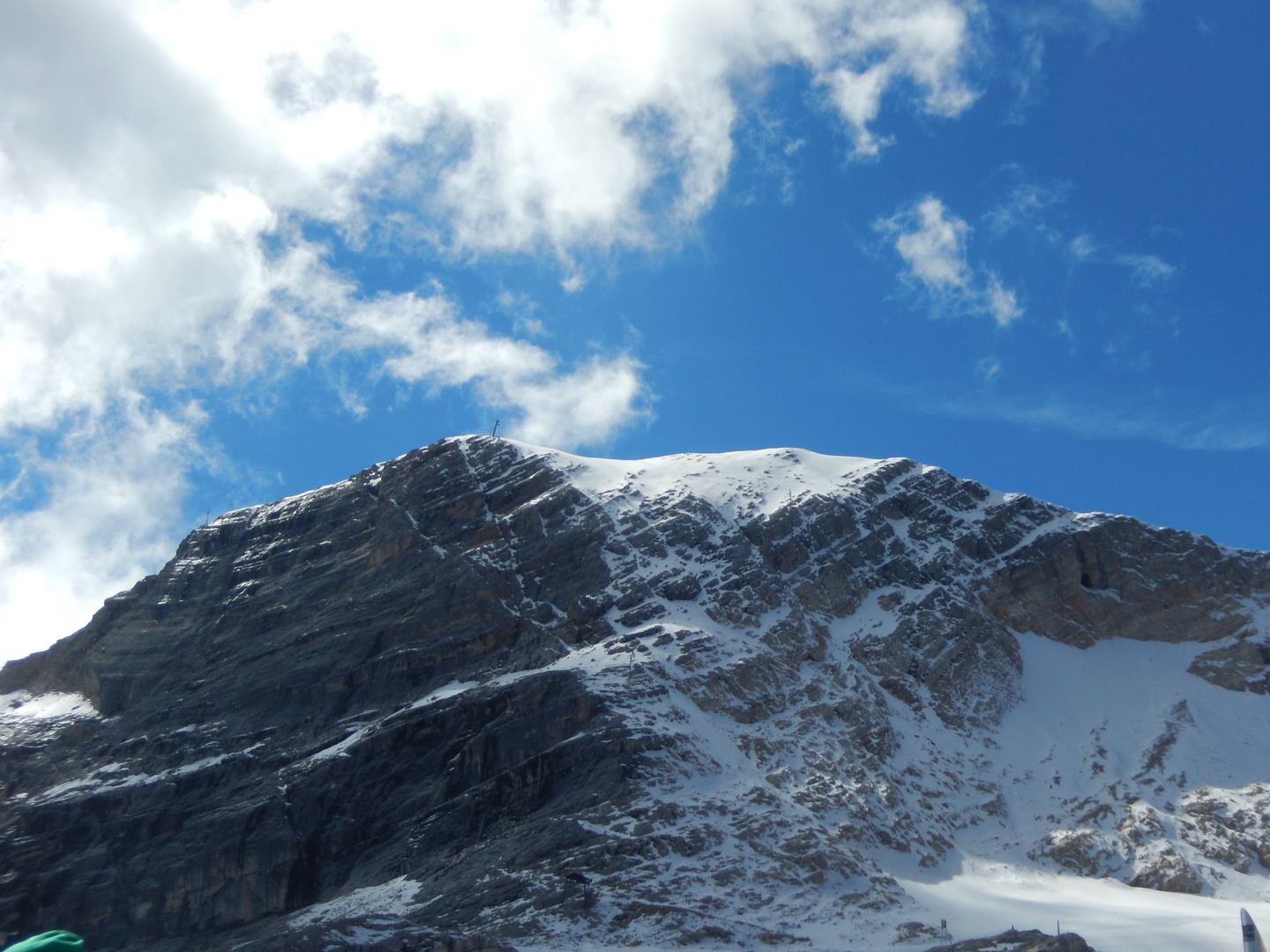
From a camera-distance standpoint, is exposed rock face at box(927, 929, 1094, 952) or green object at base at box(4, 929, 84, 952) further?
exposed rock face at box(927, 929, 1094, 952)

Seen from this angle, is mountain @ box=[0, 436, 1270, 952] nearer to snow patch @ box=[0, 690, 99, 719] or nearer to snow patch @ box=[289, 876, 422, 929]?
snow patch @ box=[289, 876, 422, 929]

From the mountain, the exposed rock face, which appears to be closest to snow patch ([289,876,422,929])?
the mountain

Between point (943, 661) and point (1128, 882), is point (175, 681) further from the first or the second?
point (1128, 882)

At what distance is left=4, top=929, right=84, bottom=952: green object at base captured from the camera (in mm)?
9700

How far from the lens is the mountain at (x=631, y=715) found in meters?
62.7

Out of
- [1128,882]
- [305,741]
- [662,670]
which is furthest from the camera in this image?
[305,741]

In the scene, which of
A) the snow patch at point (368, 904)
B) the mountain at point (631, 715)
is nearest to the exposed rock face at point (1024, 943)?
the mountain at point (631, 715)

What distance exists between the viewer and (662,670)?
75.9 m

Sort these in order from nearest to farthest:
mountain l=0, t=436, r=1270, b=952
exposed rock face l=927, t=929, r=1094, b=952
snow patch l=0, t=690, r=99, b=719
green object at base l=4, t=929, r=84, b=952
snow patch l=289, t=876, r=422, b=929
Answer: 1. green object at base l=4, t=929, r=84, b=952
2. exposed rock face l=927, t=929, r=1094, b=952
3. mountain l=0, t=436, r=1270, b=952
4. snow patch l=289, t=876, r=422, b=929
5. snow patch l=0, t=690, r=99, b=719

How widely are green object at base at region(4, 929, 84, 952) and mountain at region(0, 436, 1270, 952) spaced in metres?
47.9

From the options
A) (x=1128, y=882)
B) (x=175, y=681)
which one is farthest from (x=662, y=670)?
(x=175, y=681)

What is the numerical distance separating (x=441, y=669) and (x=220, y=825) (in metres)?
17.2

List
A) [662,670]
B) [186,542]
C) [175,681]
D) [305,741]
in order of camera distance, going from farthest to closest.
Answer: [186,542]
[175,681]
[305,741]
[662,670]

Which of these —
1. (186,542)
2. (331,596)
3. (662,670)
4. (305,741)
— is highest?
(186,542)
